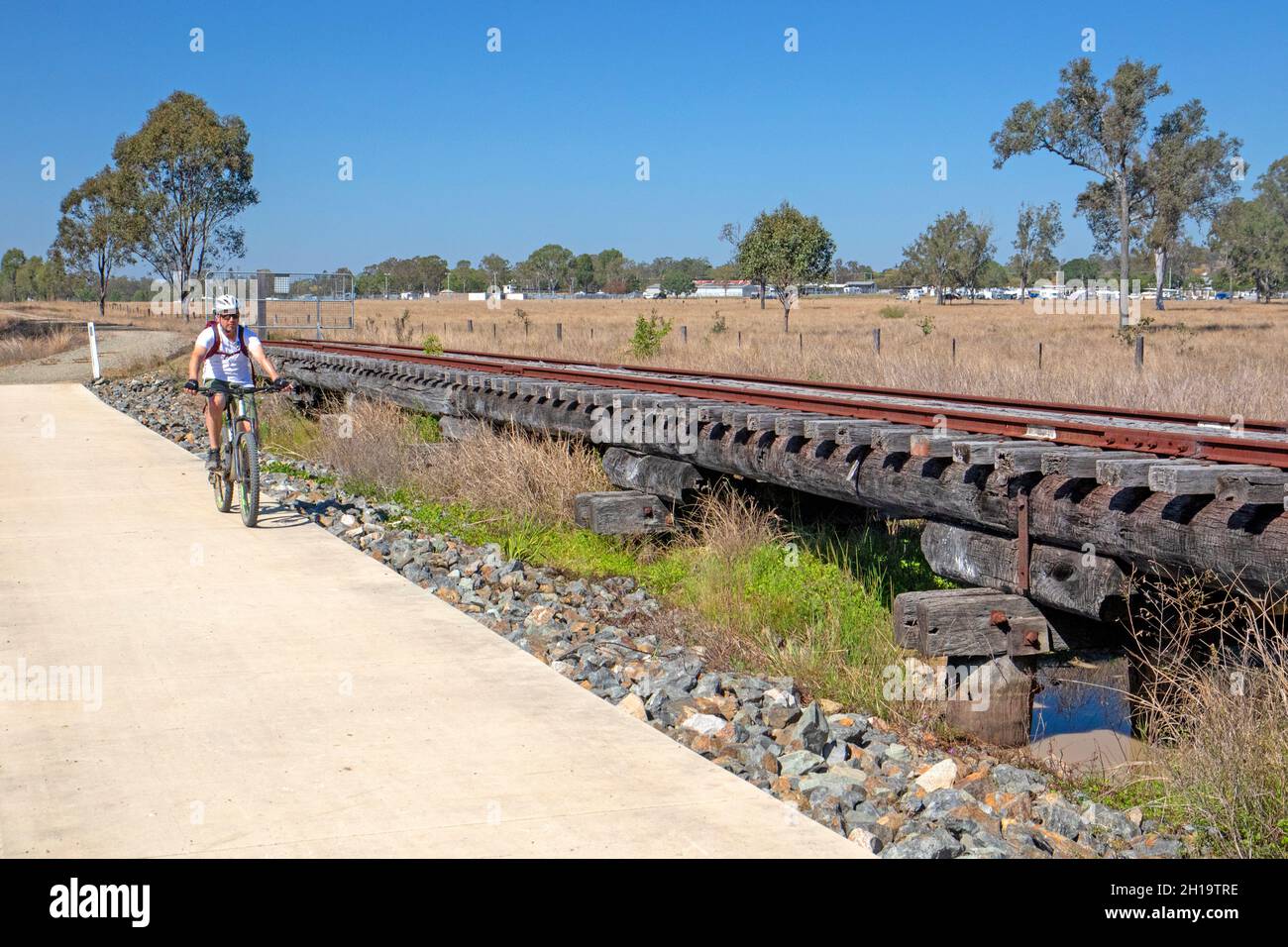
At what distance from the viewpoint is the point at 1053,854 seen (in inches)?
198

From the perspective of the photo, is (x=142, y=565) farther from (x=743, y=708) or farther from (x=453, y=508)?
(x=743, y=708)

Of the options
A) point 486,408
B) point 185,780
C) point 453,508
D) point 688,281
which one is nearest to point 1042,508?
point 185,780

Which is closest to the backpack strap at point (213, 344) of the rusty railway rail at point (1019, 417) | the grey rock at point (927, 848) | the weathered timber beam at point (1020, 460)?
the rusty railway rail at point (1019, 417)

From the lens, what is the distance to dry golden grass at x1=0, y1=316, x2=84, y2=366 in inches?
1487

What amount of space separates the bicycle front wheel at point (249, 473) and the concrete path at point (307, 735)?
1.04m

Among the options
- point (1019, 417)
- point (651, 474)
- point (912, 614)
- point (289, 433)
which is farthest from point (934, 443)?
point (289, 433)

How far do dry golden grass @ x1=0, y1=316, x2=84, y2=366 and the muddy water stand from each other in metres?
34.3

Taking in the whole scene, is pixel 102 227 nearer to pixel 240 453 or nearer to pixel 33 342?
pixel 33 342

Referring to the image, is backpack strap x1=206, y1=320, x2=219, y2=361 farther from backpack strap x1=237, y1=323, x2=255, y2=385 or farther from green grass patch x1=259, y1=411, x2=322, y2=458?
green grass patch x1=259, y1=411, x2=322, y2=458

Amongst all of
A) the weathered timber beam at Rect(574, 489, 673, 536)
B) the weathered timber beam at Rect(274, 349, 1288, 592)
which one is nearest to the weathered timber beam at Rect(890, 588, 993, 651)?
the weathered timber beam at Rect(274, 349, 1288, 592)

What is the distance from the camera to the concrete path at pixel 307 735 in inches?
183

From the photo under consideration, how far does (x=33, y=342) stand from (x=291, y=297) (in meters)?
8.50
